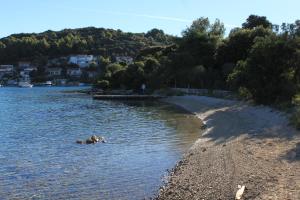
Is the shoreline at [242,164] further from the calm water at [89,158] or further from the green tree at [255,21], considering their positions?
the green tree at [255,21]

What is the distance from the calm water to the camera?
20250 millimetres

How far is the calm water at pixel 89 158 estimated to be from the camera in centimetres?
2025

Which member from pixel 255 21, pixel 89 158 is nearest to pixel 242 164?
pixel 89 158

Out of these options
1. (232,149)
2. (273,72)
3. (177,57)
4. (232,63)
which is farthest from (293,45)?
(177,57)

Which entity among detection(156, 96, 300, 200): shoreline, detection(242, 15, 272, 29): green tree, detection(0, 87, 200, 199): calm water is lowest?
detection(0, 87, 200, 199): calm water

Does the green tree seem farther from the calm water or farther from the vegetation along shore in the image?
the calm water

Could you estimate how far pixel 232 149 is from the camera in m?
25.9

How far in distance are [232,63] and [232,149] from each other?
58545 mm

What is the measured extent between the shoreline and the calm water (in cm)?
131

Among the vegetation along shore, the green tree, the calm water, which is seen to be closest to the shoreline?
the vegetation along shore

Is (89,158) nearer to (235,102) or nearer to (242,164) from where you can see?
(242,164)

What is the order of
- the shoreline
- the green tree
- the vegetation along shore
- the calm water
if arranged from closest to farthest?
the shoreline → the vegetation along shore → the calm water → the green tree

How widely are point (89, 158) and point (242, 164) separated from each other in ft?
32.1

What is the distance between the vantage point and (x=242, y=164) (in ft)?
70.3
